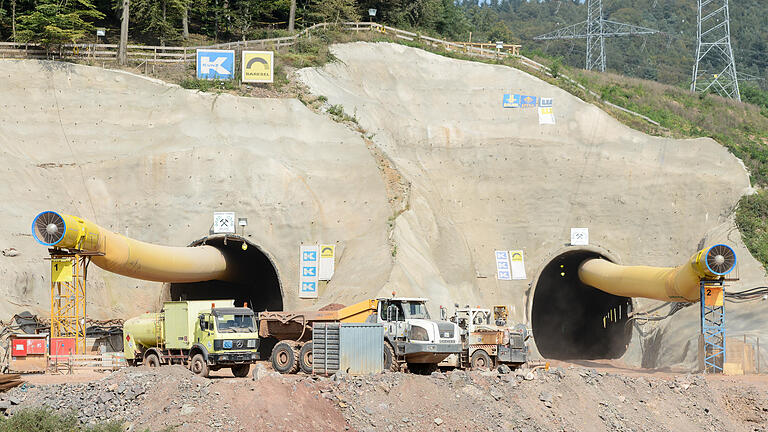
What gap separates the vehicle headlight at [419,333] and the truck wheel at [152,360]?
9.76 meters

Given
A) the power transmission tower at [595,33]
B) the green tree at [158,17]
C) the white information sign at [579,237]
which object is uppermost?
the power transmission tower at [595,33]

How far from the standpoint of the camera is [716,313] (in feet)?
151

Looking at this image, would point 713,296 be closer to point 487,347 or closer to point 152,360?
point 487,347

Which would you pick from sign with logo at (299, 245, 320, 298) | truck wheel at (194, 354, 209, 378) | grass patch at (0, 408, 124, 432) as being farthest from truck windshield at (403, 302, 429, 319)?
sign with logo at (299, 245, 320, 298)

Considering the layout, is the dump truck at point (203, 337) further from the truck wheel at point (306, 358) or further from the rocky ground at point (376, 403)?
the rocky ground at point (376, 403)

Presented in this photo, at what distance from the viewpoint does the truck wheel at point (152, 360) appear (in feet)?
116

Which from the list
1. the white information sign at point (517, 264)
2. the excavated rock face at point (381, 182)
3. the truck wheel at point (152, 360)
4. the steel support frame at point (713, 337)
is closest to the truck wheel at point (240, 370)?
the truck wheel at point (152, 360)

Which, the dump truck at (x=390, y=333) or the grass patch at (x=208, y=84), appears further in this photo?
the grass patch at (x=208, y=84)

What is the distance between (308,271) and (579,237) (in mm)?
17759

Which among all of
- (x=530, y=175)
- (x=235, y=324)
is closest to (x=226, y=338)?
(x=235, y=324)

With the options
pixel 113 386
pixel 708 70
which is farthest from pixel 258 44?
pixel 708 70

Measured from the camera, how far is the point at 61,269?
38.3 m

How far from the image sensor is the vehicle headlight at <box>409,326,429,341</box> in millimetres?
33781

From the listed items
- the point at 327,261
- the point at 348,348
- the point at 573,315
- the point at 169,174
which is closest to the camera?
the point at 348,348
